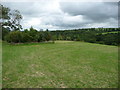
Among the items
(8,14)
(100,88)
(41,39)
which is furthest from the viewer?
(41,39)

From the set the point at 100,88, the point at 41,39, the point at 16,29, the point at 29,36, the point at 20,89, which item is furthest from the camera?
the point at 41,39

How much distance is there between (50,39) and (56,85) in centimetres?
3003

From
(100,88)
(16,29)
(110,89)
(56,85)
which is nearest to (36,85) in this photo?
(56,85)

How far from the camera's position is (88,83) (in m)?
4.20

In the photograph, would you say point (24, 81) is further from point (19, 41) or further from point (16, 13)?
point (19, 41)

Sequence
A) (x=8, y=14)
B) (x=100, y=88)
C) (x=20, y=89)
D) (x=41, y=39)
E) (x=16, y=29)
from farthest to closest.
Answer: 1. (x=41, y=39)
2. (x=16, y=29)
3. (x=8, y=14)
4. (x=100, y=88)
5. (x=20, y=89)

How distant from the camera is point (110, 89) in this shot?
12.3 ft

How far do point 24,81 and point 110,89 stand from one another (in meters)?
3.90

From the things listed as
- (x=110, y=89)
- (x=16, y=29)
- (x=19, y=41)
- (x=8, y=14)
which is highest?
(x=8, y=14)

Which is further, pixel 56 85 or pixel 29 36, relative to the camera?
pixel 29 36

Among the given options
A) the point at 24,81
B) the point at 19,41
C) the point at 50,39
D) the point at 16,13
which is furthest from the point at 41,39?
the point at 24,81

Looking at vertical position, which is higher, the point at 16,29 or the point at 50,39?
the point at 16,29

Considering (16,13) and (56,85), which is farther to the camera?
(16,13)

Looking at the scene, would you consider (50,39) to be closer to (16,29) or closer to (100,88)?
(16,29)
